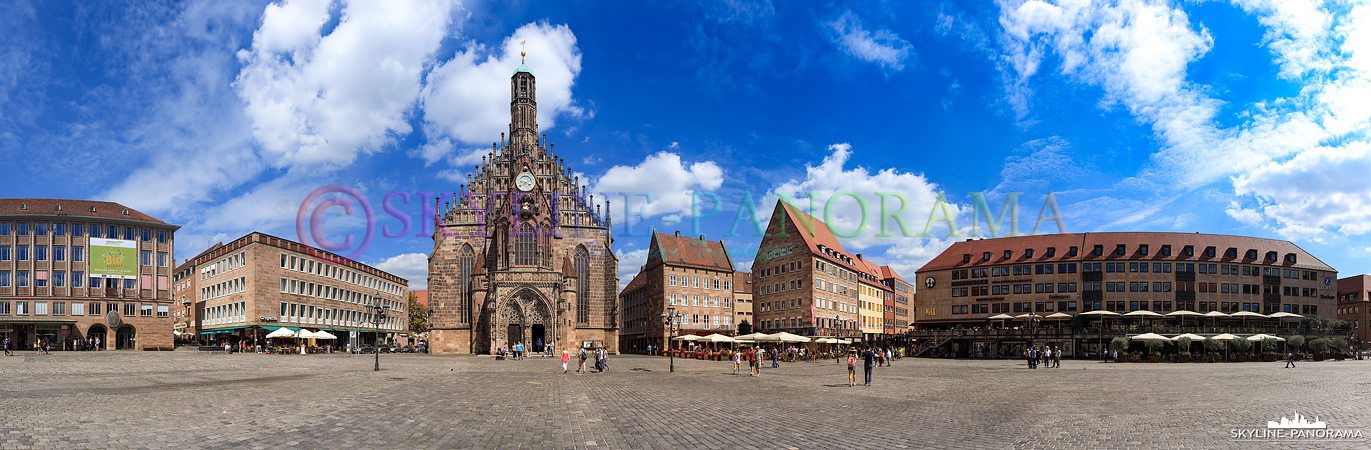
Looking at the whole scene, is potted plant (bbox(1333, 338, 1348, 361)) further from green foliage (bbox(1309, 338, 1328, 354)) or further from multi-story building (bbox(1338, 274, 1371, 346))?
multi-story building (bbox(1338, 274, 1371, 346))

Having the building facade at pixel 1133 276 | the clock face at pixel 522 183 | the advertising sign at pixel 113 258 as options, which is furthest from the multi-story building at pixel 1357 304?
the advertising sign at pixel 113 258

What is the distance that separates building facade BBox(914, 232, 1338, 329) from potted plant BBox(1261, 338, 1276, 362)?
67.9 feet

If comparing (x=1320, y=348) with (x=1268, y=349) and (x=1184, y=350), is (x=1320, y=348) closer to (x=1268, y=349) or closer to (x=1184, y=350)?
(x=1268, y=349)

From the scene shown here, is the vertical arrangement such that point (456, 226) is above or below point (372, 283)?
above

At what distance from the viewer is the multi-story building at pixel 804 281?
83.2 metres

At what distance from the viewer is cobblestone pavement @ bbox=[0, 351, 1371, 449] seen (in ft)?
46.2

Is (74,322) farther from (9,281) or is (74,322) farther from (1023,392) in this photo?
(1023,392)

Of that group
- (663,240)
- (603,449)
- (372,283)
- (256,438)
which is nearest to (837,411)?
(603,449)

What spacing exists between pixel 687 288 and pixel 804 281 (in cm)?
1454

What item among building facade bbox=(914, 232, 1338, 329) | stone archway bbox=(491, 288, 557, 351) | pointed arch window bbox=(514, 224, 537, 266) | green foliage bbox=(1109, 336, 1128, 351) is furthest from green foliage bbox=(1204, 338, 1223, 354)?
pointed arch window bbox=(514, 224, 537, 266)

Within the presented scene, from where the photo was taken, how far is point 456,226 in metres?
93.1

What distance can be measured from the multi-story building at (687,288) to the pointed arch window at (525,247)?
14.7 metres

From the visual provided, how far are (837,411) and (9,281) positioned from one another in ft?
283

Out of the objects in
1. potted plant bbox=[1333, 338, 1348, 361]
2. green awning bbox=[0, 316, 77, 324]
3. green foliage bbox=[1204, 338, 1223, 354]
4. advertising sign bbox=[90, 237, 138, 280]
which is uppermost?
advertising sign bbox=[90, 237, 138, 280]
